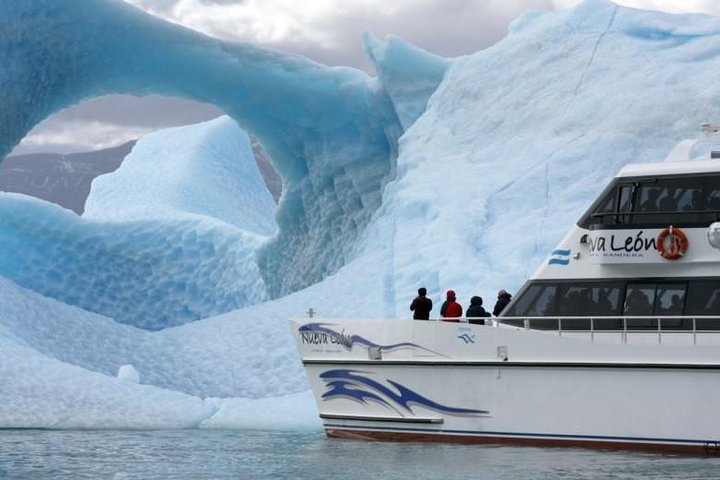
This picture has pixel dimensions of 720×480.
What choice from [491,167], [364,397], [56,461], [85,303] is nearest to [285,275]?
[85,303]

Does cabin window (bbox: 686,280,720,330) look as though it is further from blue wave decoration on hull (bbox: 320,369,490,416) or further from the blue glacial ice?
the blue glacial ice

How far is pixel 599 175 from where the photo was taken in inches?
901

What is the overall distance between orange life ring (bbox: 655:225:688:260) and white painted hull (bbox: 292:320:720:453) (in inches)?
39.0

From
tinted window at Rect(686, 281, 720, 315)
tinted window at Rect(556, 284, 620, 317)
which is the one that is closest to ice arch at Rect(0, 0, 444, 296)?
tinted window at Rect(556, 284, 620, 317)

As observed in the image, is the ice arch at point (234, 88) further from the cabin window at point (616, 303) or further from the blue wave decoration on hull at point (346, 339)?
the cabin window at point (616, 303)

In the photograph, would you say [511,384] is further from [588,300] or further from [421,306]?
[421,306]

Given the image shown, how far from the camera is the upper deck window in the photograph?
51.0 ft

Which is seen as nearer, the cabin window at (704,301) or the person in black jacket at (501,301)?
the cabin window at (704,301)

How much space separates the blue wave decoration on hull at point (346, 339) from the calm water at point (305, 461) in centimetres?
124

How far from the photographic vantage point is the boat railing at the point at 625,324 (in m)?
15.2

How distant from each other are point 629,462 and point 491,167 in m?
11.3

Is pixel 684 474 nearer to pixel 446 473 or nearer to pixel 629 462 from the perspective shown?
pixel 629 462

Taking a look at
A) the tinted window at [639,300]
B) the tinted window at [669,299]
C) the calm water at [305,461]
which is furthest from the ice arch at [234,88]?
the tinted window at [669,299]

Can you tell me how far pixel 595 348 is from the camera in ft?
50.3
